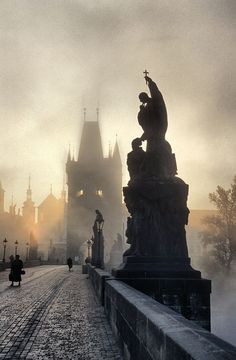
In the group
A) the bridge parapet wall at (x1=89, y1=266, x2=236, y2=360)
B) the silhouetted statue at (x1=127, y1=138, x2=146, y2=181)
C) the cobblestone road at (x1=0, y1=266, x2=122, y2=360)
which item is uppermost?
the silhouetted statue at (x1=127, y1=138, x2=146, y2=181)

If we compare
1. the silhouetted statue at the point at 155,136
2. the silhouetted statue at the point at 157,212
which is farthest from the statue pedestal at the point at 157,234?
the silhouetted statue at the point at 155,136

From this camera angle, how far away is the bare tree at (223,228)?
38969mm

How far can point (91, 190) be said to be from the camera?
91.4m

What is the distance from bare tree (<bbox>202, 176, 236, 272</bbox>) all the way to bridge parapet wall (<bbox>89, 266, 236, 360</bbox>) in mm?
34647

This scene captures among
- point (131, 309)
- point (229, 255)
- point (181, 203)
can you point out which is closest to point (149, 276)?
point (181, 203)

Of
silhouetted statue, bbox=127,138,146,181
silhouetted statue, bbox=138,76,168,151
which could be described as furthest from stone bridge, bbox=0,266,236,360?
silhouetted statue, bbox=138,76,168,151

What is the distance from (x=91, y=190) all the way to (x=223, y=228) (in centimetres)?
5352

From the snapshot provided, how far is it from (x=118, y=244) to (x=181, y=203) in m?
33.5

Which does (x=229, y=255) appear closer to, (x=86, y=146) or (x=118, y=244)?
(x=118, y=244)

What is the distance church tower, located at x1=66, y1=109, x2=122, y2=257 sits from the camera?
8712 centimetres

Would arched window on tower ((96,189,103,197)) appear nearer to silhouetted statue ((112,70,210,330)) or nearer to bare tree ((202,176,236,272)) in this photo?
bare tree ((202,176,236,272))

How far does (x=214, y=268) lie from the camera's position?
39.9 meters

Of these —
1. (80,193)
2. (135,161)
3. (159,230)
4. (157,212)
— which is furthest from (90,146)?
(159,230)

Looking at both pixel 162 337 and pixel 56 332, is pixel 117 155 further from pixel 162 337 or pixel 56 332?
pixel 162 337
